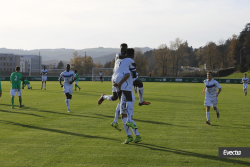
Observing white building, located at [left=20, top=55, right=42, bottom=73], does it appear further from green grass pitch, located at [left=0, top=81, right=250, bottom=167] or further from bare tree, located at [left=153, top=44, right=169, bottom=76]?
green grass pitch, located at [left=0, top=81, right=250, bottom=167]

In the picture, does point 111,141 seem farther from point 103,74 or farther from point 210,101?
point 103,74

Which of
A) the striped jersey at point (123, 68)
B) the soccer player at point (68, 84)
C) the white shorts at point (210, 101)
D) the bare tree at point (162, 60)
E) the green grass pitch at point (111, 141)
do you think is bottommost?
the green grass pitch at point (111, 141)

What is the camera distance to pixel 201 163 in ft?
17.1

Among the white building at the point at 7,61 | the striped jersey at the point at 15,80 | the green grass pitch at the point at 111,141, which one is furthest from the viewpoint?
the white building at the point at 7,61

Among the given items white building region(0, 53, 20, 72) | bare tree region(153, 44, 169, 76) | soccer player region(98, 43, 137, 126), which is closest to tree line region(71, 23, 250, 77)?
bare tree region(153, 44, 169, 76)

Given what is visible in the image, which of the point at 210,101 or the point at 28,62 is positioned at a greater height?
the point at 28,62

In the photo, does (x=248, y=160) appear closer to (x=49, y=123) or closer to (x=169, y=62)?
(x=49, y=123)

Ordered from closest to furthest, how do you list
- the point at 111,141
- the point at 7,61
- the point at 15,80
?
the point at 111,141
the point at 15,80
the point at 7,61

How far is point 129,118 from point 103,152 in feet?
3.46

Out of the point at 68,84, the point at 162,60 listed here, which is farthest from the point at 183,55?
the point at 68,84

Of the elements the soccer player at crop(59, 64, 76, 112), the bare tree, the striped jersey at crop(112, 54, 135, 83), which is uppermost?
the bare tree

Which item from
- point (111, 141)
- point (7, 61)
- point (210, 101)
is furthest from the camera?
point (7, 61)

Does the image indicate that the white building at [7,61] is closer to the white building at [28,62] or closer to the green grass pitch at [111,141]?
the white building at [28,62]

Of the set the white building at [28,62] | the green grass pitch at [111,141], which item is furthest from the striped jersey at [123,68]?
the white building at [28,62]
